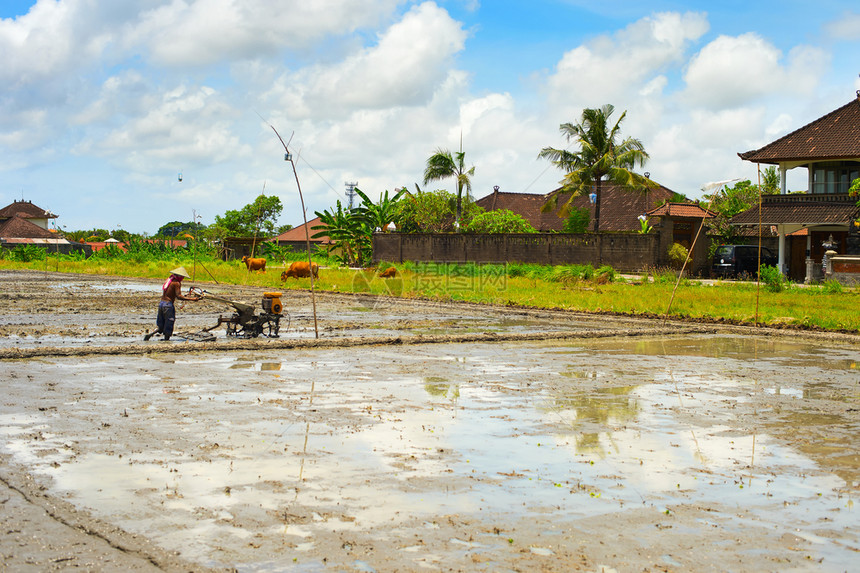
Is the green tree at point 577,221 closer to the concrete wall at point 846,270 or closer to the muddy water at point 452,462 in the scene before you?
the concrete wall at point 846,270

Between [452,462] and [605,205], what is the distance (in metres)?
42.8

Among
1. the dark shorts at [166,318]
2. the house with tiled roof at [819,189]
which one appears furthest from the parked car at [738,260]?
the dark shorts at [166,318]

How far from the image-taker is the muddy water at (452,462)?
470cm

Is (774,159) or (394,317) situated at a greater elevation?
(774,159)

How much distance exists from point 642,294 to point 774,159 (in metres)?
12.6

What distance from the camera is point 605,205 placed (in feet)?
156

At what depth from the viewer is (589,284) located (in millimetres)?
28359

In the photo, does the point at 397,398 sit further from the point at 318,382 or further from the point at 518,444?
the point at 518,444

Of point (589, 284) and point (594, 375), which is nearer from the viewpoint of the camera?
point (594, 375)

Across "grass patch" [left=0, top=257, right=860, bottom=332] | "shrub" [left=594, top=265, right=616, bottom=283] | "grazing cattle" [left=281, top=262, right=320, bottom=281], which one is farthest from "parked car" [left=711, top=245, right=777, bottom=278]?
"grazing cattle" [left=281, top=262, right=320, bottom=281]

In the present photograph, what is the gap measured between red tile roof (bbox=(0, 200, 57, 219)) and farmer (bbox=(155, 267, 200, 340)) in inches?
2646

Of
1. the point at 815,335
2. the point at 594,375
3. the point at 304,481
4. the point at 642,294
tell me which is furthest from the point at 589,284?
the point at 304,481

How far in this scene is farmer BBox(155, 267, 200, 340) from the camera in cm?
1359

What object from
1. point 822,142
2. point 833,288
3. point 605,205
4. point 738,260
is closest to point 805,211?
point 822,142
